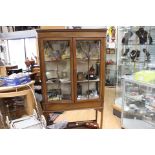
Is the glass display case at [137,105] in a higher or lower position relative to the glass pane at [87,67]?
lower

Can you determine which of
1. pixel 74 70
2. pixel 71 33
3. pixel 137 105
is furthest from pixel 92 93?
pixel 71 33

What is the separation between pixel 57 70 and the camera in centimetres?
236

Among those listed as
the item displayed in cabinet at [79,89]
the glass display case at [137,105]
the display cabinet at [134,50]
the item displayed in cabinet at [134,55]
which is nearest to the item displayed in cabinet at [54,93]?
the item displayed in cabinet at [79,89]

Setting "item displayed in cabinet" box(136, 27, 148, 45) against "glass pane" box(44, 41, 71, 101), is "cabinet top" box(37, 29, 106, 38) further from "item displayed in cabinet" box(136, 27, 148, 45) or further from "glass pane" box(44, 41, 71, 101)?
"item displayed in cabinet" box(136, 27, 148, 45)

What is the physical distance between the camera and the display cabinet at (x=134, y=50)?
3034 millimetres

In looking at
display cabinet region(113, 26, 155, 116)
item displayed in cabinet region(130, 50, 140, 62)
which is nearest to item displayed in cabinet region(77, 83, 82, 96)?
display cabinet region(113, 26, 155, 116)

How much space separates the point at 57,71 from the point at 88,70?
0.42 meters

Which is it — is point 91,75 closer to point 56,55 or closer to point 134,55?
point 56,55

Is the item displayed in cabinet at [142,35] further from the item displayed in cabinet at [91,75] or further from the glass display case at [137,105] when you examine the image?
the item displayed in cabinet at [91,75]

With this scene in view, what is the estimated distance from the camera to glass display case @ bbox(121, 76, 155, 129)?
2.38m

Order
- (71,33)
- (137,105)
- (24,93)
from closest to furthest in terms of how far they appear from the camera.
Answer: (24,93) < (71,33) < (137,105)
